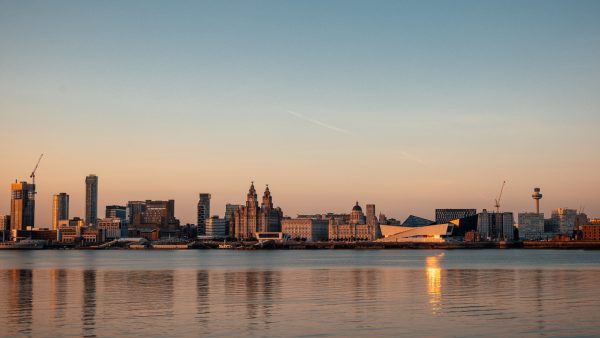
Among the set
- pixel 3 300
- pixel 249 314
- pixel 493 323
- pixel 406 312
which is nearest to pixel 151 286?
pixel 3 300

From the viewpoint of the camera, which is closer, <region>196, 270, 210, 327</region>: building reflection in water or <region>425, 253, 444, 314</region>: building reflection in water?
<region>196, 270, 210, 327</region>: building reflection in water

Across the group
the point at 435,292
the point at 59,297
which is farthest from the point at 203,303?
the point at 435,292

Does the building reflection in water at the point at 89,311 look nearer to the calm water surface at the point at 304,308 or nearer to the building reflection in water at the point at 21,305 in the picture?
the calm water surface at the point at 304,308

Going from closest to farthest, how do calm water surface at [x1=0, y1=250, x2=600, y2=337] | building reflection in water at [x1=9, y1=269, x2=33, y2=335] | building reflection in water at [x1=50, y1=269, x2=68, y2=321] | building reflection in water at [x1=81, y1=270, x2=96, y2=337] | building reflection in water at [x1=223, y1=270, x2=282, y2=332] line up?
calm water surface at [x1=0, y1=250, x2=600, y2=337], building reflection in water at [x1=81, y1=270, x2=96, y2=337], building reflection in water at [x1=9, y1=269, x2=33, y2=335], building reflection in water at [x1=223, y1=270, x2=282, y2=332], building reflection in water at [x1=50, y1=269, x2=68, y2=321]

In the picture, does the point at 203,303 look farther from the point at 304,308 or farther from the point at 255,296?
the point at 304,308

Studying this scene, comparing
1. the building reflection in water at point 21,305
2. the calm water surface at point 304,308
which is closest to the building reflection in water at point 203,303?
the calm water surface at point 304,308

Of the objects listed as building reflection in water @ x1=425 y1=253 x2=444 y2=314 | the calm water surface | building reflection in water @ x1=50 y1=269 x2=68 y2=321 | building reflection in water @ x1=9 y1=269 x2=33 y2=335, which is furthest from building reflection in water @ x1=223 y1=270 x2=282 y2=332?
building reflection in water @ x1=9 y1=269 x2=33 y2=335

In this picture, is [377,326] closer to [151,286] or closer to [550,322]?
[550,322]

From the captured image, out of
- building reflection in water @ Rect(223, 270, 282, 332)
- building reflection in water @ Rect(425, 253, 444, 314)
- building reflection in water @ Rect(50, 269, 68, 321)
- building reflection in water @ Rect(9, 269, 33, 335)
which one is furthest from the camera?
building reflection in water @ Rect(425, 253, 444, 314)

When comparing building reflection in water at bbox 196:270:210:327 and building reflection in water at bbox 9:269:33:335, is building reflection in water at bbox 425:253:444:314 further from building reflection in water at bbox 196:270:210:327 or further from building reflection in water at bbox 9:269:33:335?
building reflection in water at bbox 9:269:33:335

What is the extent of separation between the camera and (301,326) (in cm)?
3975

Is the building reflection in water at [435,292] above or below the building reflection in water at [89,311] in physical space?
above

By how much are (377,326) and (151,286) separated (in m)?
31.4

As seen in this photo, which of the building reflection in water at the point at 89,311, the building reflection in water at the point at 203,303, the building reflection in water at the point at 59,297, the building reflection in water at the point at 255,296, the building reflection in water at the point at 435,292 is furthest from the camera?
the building reflection in water at the point at 435,292
